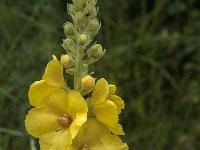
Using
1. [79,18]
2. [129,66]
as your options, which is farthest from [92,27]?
[129,66]

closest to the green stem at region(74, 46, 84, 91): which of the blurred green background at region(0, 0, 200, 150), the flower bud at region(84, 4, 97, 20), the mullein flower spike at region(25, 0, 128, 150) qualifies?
the mullein flower spike at region(25, 0, 128, 150)

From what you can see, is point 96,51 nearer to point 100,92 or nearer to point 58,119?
point 100,92

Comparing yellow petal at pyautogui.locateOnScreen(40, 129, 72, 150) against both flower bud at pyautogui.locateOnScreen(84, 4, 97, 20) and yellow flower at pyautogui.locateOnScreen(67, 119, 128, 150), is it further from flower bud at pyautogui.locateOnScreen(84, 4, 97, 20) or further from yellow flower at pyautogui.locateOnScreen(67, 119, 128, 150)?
flower bud at pyautogui.locateOnScreen(84, 4, 97, 20)

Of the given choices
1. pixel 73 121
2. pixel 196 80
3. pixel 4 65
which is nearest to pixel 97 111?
pixel 73 121

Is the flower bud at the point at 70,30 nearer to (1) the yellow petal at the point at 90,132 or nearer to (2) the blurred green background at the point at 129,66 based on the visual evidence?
(1) the yellow petal at the point at 90,132

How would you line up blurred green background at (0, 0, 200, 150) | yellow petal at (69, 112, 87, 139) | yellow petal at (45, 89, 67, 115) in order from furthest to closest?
blurred green background at (0, 0, 200, 150) → yellow petal at (45, 89, 67, 115) → yellow petal at (69, 112, 87, 139)

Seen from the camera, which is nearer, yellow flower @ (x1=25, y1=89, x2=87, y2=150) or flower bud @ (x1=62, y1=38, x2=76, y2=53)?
yellow flower @ (x1=25, y1=89, x2=87, y2=150)

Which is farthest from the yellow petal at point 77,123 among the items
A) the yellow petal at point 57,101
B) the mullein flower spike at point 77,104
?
the yellow petal at point 57,101

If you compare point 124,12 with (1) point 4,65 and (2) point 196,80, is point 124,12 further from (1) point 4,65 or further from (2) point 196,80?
(1) point 4,65
